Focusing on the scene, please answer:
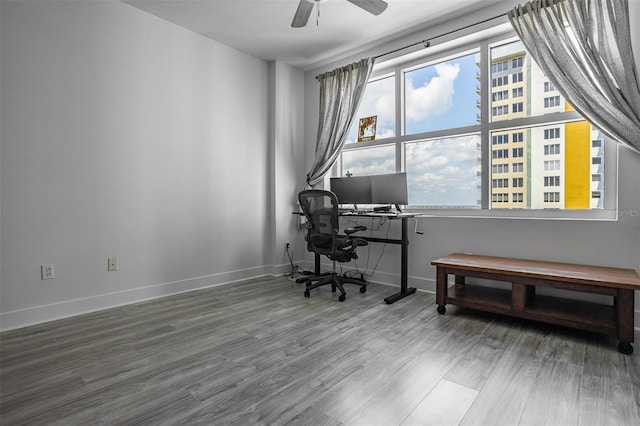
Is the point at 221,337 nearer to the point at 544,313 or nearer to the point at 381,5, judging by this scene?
the point at 544,313

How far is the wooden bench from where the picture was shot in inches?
79.1

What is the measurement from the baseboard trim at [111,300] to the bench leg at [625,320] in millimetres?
3499

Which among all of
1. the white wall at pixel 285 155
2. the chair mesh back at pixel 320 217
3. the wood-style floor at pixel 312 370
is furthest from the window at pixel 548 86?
the white wall at pixel 285 155

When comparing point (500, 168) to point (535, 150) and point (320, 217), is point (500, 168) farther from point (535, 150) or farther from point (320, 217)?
point (320, 217)

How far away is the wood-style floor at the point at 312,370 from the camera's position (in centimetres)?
145

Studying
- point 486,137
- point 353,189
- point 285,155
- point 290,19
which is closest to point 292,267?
point 353,189

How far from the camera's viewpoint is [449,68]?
3.54 m

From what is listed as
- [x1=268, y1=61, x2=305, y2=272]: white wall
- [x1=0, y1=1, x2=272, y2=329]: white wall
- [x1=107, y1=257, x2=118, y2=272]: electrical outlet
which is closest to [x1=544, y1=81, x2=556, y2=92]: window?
[x1=268, y1=61, x2=305, y2=272]: white wall

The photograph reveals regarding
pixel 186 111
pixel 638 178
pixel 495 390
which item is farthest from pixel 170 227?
pixel 638 178

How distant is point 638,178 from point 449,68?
2001 millimetres

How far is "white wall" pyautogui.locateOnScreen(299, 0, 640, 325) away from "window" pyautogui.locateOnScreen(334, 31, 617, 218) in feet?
0.47

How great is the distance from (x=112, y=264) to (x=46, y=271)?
0.47 meters

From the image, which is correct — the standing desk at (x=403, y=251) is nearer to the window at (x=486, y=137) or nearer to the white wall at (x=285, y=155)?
the window at (x=486, y=137)

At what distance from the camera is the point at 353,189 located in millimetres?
3809
